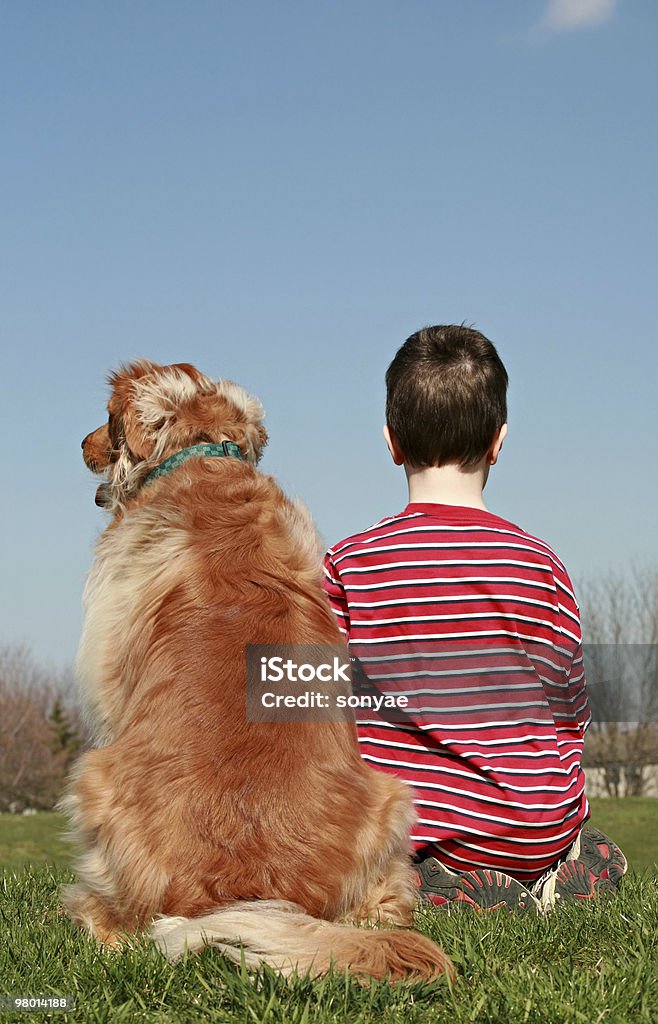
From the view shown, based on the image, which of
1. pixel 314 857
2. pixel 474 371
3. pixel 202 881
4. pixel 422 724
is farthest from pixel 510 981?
pixel 474 371

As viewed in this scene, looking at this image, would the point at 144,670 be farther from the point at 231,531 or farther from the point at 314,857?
the point at 314,857

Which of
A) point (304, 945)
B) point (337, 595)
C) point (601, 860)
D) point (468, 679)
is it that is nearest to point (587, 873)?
point (601, 860)

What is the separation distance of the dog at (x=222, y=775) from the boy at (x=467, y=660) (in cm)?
33

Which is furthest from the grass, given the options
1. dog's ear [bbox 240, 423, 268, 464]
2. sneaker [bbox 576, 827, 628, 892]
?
dog's ear [bbox 240, 423, 268, 464]

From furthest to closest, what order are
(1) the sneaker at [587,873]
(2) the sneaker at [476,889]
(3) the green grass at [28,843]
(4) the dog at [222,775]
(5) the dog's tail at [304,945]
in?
(3) the green grass at [28,843], (1) the sneaker at [587,873], (2) the sneaker at [476,889], (4) the dog at [222,775], (5) the dog's tail at [304,945]

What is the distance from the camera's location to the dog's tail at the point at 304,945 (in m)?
2.78

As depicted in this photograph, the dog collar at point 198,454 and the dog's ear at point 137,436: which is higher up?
the dog's ear at point 137,436

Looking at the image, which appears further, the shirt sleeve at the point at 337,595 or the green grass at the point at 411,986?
the shirt sleeve at the point at 337,595

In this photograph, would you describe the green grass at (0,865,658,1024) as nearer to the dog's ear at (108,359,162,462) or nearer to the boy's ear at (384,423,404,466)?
the boy's ear at (384,423,404,466)

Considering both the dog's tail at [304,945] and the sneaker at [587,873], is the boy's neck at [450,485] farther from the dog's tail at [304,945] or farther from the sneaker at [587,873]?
the dog's tail at [304,945]

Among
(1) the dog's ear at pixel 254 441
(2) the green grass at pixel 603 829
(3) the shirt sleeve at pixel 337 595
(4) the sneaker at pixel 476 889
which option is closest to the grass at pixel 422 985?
(4) the sneaker at pixel 476 889

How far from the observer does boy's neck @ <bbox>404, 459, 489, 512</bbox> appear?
13.9 feet

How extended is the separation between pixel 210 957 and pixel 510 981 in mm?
822

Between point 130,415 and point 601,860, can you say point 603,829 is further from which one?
point 130,415
